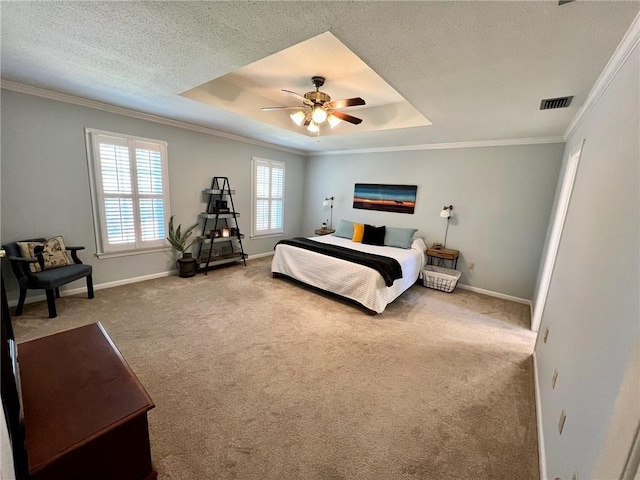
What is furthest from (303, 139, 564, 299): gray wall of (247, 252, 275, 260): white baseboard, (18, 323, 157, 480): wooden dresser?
(18, 323, 157, 480): wooden dresser

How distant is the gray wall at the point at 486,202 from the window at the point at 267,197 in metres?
2.00

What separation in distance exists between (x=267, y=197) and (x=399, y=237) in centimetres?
286

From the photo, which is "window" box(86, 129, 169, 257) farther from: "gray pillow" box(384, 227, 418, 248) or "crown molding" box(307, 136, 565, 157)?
"gray pillow" box(384, 227, 418, 248)

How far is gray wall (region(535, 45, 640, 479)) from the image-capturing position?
0.88 metres

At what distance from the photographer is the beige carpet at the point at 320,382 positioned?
4.94 ft

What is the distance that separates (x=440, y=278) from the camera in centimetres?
418

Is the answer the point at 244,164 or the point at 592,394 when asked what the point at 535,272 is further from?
the point at 244,164

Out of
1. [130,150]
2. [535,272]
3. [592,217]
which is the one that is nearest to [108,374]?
[592,217]

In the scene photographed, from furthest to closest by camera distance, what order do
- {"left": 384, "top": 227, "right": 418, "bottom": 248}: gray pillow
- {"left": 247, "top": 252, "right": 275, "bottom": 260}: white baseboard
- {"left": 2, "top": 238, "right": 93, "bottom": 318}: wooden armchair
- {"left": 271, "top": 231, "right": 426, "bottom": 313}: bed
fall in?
{"left": 247, "top": 252, "right": 275, "bottom": 260}: white baseboard, {"left": 384, "top": 227, "right": 418, "bottom": 248}: gray pillow, {"left": 271, "top": 231, "right": 426, "bottom": 313}: bed, {"left": 2, "top": 238, "right": 93, "bottom": 318}: wooden armchair

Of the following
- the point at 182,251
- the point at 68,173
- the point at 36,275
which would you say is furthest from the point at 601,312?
the point at 68,173

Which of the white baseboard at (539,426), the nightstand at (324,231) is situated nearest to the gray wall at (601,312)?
the white baseboard at (539,426)

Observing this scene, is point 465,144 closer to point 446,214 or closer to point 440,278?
point 446,214

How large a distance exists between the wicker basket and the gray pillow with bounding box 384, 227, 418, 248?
1.82 ft

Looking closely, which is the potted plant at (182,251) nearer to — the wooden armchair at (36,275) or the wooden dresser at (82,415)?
the wooden armchair at (36,275)
